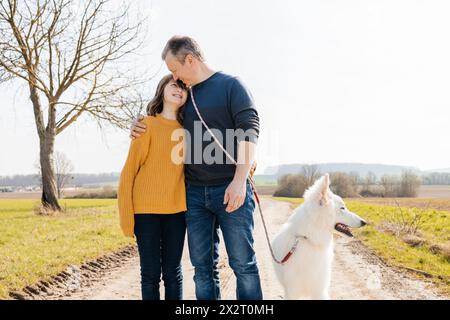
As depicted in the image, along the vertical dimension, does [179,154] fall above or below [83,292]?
above

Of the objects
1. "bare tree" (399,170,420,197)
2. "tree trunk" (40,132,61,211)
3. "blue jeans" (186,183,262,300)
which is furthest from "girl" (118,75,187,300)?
"bare tree" (399,170,420,197)

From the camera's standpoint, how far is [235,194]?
122 inches

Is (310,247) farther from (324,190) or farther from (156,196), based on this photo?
(156,196)

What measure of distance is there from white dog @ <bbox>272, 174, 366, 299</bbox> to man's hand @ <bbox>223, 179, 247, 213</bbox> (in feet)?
3.59

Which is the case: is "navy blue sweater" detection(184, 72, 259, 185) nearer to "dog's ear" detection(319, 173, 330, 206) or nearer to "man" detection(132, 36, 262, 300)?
"man" detection(132, 36, 262, 300)

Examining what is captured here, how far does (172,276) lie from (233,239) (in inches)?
25.2

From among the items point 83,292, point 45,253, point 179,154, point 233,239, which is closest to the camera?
point 233,239

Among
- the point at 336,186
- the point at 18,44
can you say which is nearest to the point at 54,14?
the point at 18,44

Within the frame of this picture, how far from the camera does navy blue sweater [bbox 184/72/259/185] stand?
3.14 m

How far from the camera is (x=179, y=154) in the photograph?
3.47 m

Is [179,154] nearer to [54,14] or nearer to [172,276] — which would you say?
[172,276]

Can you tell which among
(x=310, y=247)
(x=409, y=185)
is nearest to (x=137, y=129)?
(x=310, y=247)

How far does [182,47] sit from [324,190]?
1790 mm
